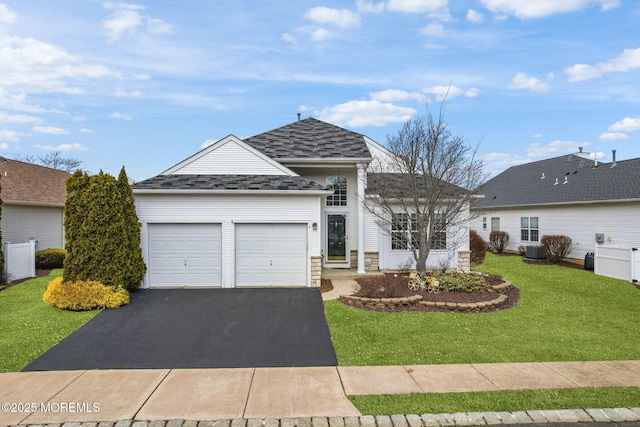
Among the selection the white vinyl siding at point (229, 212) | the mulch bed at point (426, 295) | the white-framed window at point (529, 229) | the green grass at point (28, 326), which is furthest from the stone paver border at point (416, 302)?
the white-framed window at point (529, 229)

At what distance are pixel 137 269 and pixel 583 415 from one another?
11.0 m

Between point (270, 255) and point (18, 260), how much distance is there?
960cm

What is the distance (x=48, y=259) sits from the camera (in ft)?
49.4

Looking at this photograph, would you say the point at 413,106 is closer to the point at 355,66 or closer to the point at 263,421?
the point at 355,66

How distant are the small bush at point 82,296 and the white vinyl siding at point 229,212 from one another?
7.28 ft

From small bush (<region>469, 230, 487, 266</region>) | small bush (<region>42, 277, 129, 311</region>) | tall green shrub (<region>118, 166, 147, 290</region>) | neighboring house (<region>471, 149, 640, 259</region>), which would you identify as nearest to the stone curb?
small bush (<region>42, 277, 129, 311</region>)

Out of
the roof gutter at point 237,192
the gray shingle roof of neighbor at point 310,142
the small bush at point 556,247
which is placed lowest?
the small bush at point 556,247

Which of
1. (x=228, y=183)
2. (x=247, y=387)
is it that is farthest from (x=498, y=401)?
(x=228, y=183)

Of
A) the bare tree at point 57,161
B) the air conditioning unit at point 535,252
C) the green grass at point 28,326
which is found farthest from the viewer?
the bare tree at point 57,161

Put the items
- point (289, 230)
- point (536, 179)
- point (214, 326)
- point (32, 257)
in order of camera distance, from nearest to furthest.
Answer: point (214, 326) < point (289, 230) < point (32, 257) < point (536, 179)

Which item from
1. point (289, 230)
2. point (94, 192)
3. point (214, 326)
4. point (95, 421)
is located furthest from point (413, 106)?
point (95, 421)

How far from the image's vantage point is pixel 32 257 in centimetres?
1349

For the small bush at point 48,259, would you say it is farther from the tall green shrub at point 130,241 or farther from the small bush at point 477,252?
the small bush at point 477,252

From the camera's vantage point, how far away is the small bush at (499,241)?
22.2 metres
